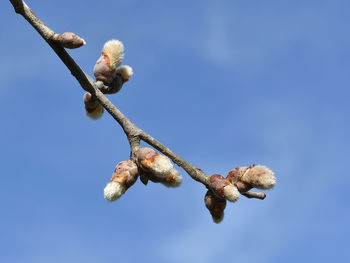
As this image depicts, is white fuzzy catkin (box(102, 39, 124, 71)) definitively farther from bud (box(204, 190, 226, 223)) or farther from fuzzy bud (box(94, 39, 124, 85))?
bud (box(204, 190, 226, 223))

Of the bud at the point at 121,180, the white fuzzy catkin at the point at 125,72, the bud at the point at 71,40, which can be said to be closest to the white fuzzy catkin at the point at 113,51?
the white fuzzy catkin at the point at 125,72

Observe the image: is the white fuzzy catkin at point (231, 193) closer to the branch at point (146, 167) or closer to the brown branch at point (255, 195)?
the branch at point (146, 167)

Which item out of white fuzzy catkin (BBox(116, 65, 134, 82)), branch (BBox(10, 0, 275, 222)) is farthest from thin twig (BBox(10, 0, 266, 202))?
white fuzzy catkin (BBox(116, 65, 134, 82))

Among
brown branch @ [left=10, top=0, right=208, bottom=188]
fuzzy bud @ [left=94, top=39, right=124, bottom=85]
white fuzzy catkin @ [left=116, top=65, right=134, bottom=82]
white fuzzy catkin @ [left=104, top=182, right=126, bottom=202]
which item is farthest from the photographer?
white fuzzy catkin @ [left=116, top=65, right=134, bottom=82]

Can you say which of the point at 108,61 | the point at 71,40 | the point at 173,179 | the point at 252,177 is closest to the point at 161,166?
the point at 173,179

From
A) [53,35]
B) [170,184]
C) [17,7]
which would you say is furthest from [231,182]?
[17,7]

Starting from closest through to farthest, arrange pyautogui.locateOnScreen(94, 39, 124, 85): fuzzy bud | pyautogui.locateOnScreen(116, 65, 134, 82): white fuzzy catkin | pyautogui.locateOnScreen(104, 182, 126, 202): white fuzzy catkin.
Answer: pyautogui.locateOnScreen(104, 182, 126, 202): white fuzzy catkin
pyautogui.locateOnScreen(94, 39, 124, 85): fuzzy bud
pyautogui.locateOnScreen(116, 65, 134, 82): white fuzzy catkin

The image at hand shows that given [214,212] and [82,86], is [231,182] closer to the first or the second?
[214,212]

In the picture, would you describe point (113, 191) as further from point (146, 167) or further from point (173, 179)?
point (173, 179)

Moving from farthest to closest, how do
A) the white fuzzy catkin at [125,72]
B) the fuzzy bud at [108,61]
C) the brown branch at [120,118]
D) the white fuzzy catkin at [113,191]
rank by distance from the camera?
the white fuzzy catkin at [125,72] < the fuzzy bud at [108,61] < the brown branch at [120,118] < the white fuzzy catkin at [113,191]
